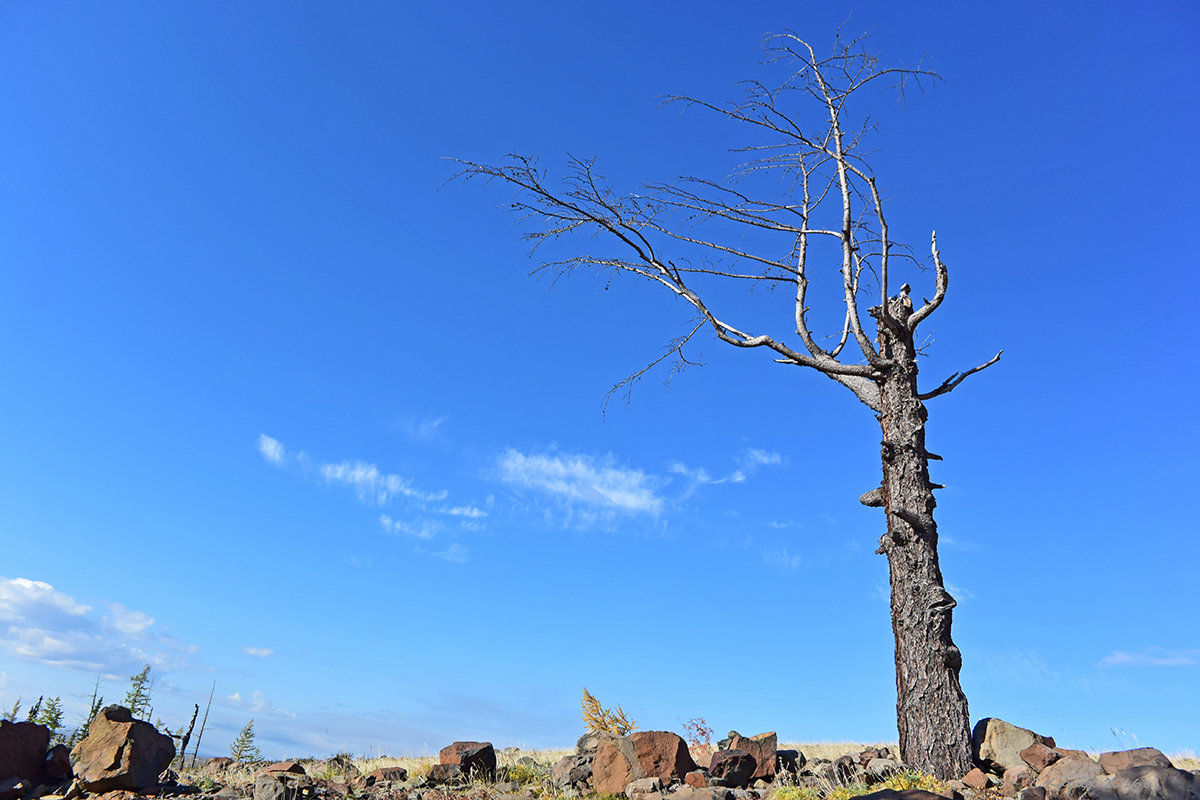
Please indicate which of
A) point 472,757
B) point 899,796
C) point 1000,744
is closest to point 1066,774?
point 1000,744

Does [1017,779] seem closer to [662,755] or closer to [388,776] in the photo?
[662,755]

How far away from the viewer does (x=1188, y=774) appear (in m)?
6.96

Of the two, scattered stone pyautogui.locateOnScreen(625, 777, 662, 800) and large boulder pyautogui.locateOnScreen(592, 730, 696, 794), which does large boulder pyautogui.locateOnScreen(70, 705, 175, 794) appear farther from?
scattered stone pyautogui.locateOnScreen(625, 777, 662, 800)

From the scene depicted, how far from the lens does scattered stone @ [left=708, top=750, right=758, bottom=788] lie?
9352 mm

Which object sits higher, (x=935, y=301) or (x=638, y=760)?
(x=935, y=301)

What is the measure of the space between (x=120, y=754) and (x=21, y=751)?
5.25 feet

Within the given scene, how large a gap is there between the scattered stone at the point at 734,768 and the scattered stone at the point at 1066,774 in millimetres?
3210

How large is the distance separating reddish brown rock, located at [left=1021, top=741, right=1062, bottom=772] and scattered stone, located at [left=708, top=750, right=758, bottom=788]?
10.5 ft

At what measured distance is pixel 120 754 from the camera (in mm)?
9500

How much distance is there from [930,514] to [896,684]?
2.37m

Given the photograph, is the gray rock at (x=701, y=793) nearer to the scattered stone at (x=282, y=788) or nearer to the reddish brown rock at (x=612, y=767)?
the reddish brown rock at (x=612, y=767)

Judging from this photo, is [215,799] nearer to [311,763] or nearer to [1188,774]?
[311,763]

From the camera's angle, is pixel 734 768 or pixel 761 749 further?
pixel 761 749

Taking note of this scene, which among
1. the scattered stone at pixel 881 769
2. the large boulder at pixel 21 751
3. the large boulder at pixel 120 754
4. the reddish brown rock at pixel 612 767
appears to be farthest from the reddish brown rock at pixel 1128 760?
the large boulder at pixel 21 751
